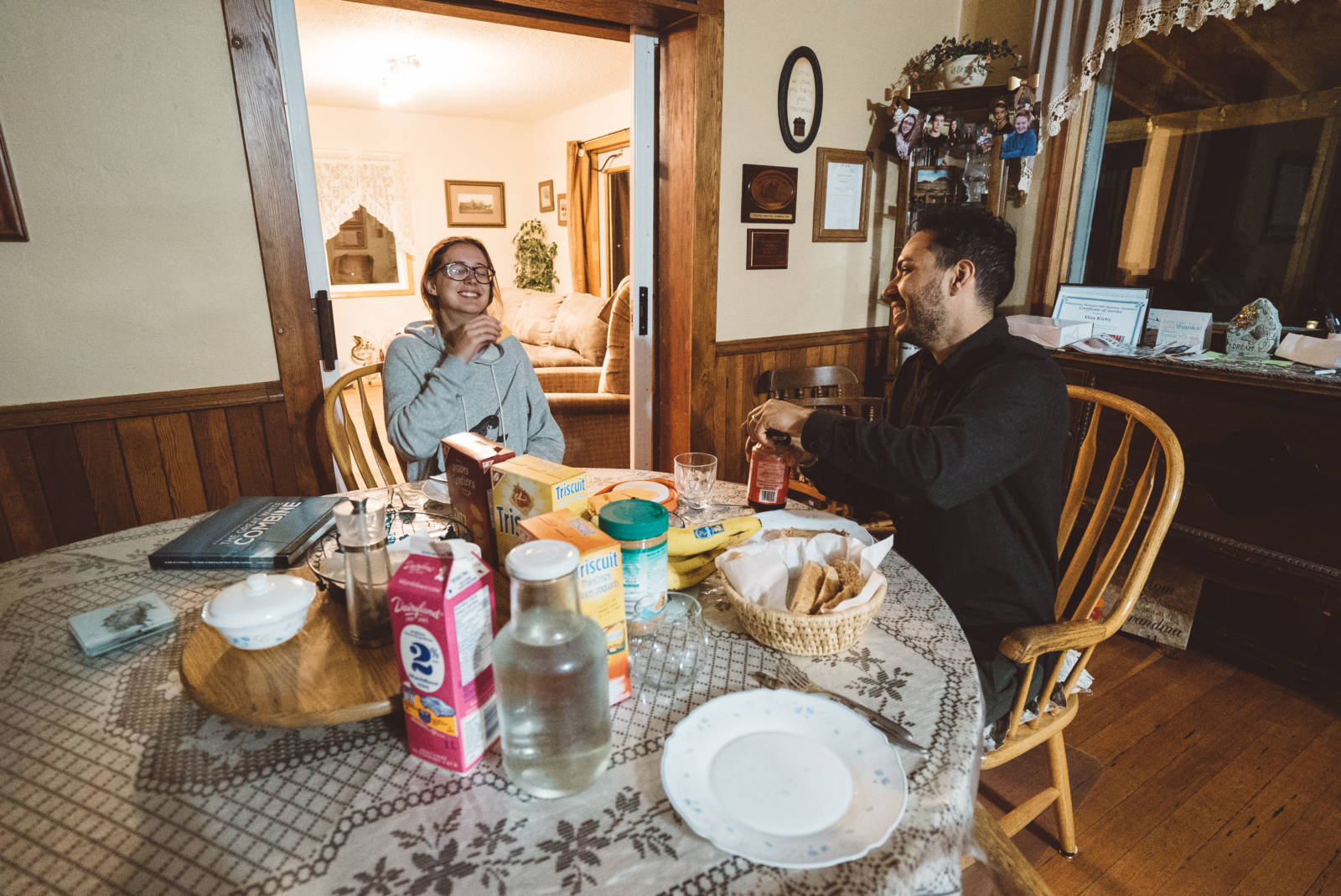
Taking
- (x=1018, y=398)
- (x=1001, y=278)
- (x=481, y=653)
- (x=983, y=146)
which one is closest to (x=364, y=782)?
(x=481, y=653)

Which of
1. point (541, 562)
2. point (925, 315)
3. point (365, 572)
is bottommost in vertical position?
point (365, 572)

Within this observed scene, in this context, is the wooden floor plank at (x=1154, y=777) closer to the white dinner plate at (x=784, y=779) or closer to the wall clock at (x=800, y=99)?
Result: the white dinner plate at (x=784, y=779)

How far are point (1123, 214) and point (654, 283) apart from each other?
6.34ft

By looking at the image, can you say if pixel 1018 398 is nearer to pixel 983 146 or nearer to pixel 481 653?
pixel 481 653

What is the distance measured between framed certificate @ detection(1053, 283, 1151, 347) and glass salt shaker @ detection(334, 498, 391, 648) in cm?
272

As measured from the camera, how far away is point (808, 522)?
1.25m

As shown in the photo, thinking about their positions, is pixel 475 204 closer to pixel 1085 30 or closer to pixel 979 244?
pixel 1085 30

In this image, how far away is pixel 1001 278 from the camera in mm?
1393

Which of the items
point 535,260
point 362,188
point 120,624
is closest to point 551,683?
point 120,624

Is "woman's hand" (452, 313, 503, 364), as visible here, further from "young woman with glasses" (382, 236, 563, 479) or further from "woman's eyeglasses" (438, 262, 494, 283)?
"woman's eyeglasses" (438, 262, 494, 283)

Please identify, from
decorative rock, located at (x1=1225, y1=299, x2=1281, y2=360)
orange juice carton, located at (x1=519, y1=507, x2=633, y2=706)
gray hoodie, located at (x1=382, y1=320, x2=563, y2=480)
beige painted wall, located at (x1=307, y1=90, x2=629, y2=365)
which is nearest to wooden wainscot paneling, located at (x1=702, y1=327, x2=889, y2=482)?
gray hoodie, located at (x1=382, y1=320, x2=563, y2=480)

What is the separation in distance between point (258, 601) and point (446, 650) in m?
0.31

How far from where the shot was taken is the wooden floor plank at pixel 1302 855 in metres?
1.48

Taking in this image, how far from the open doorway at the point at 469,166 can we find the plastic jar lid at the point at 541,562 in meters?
3.18
